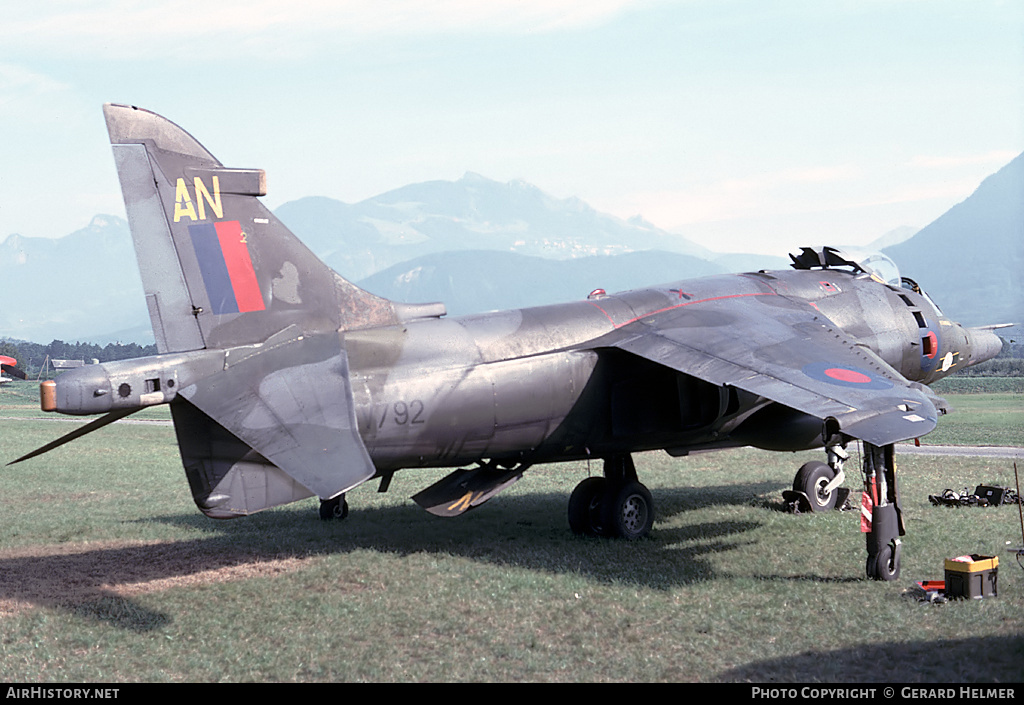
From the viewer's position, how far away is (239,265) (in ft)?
41.0

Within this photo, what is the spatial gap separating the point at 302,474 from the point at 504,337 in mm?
4952

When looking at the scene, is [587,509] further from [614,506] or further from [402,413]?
[402,413]

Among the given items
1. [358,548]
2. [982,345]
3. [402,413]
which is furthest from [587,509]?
[982,345]

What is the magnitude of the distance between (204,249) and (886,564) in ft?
34.9

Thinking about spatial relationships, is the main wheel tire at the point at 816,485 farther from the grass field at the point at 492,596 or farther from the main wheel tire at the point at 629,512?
the main wheel tire at the point at 629,512

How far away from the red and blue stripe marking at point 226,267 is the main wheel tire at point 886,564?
945 cm

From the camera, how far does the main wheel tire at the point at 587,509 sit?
1623cm

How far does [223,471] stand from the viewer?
11.4m

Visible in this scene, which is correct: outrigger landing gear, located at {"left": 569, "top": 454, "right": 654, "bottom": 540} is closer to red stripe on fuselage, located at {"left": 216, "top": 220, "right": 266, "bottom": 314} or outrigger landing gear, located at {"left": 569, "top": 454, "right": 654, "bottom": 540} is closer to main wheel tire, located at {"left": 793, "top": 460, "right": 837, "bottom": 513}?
main wheel tire, located at {"left": 793, "top": 460, "right": 837, "bottom": 513}

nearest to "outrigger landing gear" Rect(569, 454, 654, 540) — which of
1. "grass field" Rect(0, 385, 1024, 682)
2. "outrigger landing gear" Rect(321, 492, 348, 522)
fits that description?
"grass field" Rect(0, 385, 1024, 682)

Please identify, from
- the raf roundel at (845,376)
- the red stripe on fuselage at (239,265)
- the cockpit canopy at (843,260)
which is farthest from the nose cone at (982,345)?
the red stripe on fuselage at (239,265)

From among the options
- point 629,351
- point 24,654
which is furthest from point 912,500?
point 24,654

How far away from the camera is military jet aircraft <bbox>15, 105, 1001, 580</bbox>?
11195mm

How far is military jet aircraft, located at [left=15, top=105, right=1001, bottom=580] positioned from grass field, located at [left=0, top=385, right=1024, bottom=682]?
1.43m
